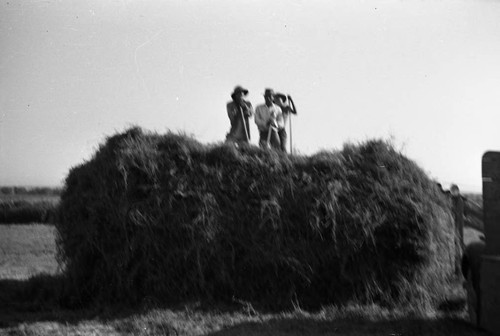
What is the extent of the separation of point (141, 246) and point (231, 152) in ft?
5.97

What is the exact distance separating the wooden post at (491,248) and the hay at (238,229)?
1675mm

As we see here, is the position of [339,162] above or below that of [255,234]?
above

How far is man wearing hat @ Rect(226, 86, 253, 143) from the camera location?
11.5m

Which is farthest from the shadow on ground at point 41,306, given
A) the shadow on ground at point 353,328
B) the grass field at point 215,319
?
the shadow on ground at point 353,328

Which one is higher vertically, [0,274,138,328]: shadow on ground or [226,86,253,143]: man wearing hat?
[226,86,253,143]: man wearing hat

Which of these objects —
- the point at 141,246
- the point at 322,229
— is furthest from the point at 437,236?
the point at 141,246

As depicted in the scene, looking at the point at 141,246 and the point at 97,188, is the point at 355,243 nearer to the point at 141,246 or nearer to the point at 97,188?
the point at 141,246

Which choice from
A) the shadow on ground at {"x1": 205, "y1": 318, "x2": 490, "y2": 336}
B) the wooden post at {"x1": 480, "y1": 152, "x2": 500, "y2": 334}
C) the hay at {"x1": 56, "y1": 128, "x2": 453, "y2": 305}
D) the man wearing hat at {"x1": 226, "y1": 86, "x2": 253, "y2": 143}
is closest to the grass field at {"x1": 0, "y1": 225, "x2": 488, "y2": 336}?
the shadow on ground at {"x1": 205, "y1": 318, "x2": 490, "y2": 336}

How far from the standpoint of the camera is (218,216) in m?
8.25

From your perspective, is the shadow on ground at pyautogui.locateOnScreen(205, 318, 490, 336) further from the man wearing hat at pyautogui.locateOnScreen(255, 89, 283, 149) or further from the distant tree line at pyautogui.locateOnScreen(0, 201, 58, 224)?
the distant tree line at pyautogui.locateOnScreen(0, 201, 58, 224)

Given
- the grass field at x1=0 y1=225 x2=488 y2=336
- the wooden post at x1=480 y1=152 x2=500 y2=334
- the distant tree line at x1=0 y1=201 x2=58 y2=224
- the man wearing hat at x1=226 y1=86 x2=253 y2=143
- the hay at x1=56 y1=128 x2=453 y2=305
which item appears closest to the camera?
the wooden post at x1=480 y1=152 x2=500 y2=334

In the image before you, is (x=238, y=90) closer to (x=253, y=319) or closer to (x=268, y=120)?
(x=268, y=120)

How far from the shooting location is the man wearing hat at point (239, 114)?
11.5 m

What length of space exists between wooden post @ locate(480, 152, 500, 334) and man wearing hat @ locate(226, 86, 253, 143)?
5.36 metres
